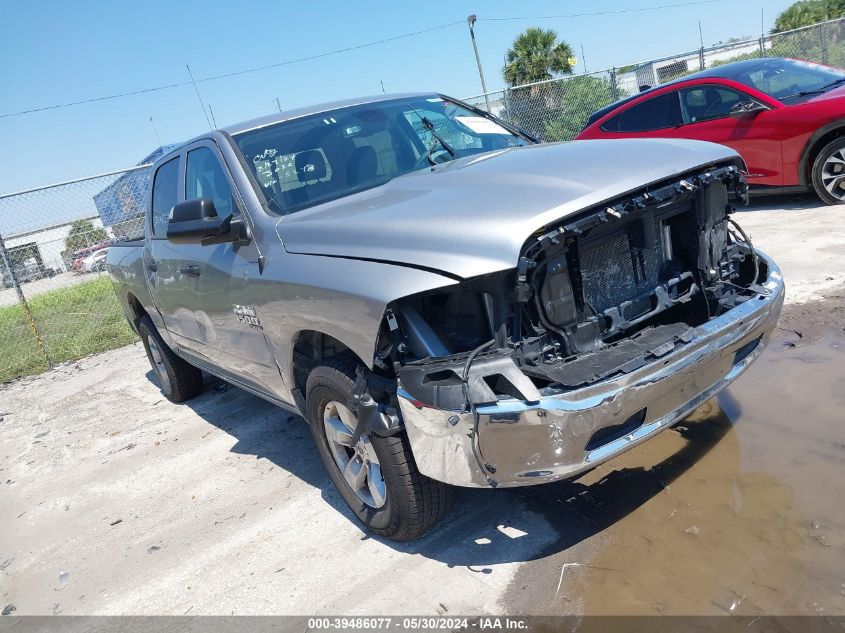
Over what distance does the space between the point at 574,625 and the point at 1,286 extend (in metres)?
9.12

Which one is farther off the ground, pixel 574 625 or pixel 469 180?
pixel 469 180

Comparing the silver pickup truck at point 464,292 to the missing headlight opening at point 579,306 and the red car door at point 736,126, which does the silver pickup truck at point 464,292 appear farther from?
the red car door at point 736,126

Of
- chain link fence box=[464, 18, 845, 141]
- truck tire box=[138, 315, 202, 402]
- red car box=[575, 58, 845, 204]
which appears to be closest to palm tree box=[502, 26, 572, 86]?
chain link fence box=[464, 18, 845, 141]

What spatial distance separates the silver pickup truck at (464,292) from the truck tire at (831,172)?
4.75 metres

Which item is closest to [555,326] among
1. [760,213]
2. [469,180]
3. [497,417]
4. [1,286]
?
[497,417]

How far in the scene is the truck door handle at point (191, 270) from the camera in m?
4.05

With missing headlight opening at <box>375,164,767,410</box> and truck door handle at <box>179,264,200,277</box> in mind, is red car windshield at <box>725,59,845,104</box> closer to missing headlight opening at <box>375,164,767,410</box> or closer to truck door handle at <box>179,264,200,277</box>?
missing headlight opening at <box>375,164,767,410</box>

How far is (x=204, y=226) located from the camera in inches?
132

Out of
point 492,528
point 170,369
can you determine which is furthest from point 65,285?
point 492,528

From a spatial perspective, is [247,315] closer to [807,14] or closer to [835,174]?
[835,174]

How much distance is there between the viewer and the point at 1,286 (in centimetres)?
902

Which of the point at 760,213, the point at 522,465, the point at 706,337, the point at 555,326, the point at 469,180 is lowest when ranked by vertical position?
the point at 760,213

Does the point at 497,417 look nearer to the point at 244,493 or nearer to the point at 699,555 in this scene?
the point at 699,555

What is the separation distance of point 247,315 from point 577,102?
42.4ft
